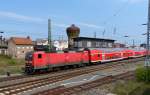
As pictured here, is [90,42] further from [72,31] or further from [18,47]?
[18,47]

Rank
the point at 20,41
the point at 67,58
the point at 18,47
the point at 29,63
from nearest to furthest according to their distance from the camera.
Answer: the point at 29,63, the point at 67,58, the point at 18,47, the point at 20,41

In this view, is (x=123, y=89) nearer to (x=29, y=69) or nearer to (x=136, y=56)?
(x=29, y=69)

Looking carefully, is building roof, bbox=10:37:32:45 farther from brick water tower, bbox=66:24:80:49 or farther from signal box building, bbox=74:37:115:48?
brick water tower, bbox=66:24:80:49

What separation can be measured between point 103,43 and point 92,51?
48.4m

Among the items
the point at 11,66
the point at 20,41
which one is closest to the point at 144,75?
the point at 11,66

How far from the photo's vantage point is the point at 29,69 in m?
35.7

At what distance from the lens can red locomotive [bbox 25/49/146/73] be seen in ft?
117

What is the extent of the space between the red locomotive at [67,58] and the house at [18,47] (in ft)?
147

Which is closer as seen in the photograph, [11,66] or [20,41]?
[11,66]

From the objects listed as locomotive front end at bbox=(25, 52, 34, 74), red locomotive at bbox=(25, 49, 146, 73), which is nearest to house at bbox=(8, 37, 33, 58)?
red locomotive at bbox=(25, 49, 146, 73)

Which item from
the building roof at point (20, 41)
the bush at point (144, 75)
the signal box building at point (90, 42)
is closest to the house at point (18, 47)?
the building roof at point (20, 41)

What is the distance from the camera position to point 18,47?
97.8 metres

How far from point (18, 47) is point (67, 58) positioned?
58.2 meters

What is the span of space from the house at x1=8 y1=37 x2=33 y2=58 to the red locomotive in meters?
44.7
